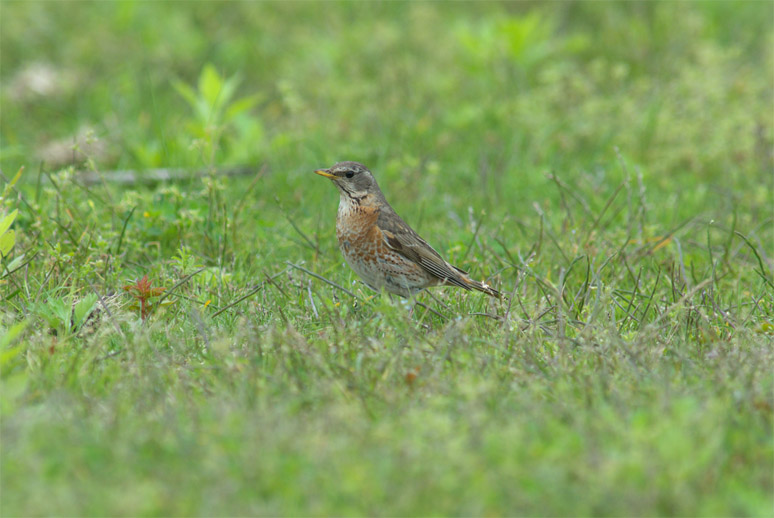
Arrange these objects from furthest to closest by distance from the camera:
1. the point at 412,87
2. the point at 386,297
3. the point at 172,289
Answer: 1. the point at 412,87
2. the point at 172,289
3. the point at 386,297

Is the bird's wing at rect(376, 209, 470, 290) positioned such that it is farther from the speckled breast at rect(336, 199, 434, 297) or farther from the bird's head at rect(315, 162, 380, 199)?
the bird's head at rect(315, 162, 380, 199)

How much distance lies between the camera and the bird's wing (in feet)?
17.7

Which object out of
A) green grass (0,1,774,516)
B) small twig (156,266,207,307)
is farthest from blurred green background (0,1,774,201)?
small twig (156,266,207,307)

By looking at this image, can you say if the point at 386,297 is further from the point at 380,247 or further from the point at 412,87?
the point at 412,87

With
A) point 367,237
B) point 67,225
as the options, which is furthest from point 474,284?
point 67,225

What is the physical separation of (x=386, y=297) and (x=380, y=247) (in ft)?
4.51

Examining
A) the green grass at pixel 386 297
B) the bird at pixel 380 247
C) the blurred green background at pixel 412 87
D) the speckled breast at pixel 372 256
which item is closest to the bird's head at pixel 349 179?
the bird at pixel 380 247

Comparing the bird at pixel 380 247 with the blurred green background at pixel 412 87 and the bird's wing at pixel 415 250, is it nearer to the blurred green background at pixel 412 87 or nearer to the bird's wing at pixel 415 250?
the bird's wing at pixel 415 250

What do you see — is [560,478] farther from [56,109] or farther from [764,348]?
[56,109]

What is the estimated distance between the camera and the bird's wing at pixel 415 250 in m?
5.38

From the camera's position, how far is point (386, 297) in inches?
161

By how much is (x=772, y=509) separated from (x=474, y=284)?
2.70 metres

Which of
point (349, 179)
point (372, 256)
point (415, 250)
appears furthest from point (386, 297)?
point (349, 179)

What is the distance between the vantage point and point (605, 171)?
7.68m
